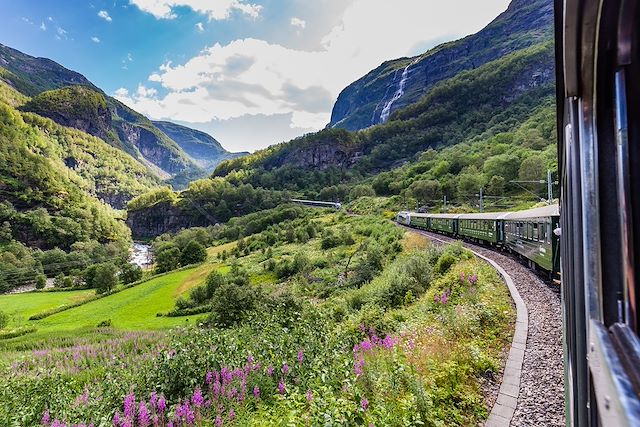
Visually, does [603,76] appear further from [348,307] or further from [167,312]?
[167,312]

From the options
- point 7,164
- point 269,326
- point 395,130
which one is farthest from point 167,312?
point 395,130

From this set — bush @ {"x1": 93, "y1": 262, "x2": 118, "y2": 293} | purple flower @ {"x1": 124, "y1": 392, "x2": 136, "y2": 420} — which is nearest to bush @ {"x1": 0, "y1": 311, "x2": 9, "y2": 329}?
bush @ {"x1": 93, "y1": 262, "x2": 118, "y2": 293}

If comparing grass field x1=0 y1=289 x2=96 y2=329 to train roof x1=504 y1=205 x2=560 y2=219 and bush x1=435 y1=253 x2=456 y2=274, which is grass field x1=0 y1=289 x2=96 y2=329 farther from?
train roof x1=504 y1=205 x2=560 y2=219

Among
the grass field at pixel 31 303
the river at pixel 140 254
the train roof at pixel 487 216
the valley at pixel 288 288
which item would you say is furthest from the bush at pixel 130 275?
the train roof at pixel 487 216

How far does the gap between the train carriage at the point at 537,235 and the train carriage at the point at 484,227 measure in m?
1.92

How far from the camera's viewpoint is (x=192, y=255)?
231 feet

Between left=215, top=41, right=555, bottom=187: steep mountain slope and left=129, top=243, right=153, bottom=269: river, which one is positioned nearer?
left=129, top=243, right=153, bottom=269: river

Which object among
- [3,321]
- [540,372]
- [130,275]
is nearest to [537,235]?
[540,372]

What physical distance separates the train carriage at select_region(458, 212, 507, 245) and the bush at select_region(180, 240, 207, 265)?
5547 centimetres

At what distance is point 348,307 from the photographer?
1620 cm

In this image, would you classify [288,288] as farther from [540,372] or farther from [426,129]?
[426,129]

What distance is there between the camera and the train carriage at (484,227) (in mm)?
19297

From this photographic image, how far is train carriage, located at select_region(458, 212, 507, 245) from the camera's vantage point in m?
19.3

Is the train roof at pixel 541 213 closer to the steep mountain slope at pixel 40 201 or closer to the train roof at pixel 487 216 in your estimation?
the train roof at pixel 487 216
